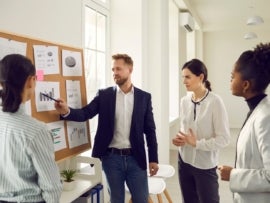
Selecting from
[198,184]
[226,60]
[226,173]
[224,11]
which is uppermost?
[224,11]

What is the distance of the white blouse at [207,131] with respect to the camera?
2209 millimetres

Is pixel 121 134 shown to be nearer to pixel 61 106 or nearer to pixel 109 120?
pixel 109 120

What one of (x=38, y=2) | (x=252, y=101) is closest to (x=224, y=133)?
(x=252, y=101)

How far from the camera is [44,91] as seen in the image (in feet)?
6.54

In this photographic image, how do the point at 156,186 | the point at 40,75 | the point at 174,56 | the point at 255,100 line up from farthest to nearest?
the point at 174,56, the point at 156,186, the point at 40,75, the point at 255,100

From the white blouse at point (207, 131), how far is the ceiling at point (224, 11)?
4.26m

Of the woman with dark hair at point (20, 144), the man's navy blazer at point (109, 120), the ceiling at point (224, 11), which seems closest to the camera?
the woman with dark hair at point (20, 144)

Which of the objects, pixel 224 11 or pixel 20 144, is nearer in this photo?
pixel 20 144

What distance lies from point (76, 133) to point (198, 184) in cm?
97

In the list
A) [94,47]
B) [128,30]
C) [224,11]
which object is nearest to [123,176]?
[94,47]

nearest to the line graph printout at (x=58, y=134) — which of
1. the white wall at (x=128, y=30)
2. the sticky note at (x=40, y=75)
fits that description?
the sticky note at (x=40, y=75)

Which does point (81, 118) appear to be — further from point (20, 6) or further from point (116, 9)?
point (116, 9)

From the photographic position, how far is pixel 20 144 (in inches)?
50.4

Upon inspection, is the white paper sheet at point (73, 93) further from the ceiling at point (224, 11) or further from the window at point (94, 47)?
the ceiling at point (224, 11)
